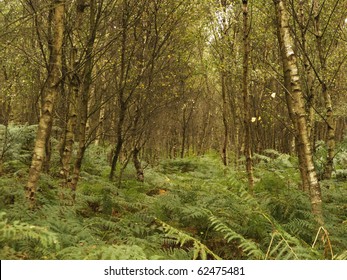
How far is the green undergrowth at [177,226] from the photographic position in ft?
11.7

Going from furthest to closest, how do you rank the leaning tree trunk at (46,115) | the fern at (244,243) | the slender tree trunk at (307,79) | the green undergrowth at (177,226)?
the slender tree trunk at (307,79), the leaning tree trunk at (46,115), the fern at (244,243), the green undergrowth at (177,226)

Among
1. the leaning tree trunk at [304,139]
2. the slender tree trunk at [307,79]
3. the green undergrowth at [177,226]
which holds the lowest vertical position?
the green undergrowth at [177,226]

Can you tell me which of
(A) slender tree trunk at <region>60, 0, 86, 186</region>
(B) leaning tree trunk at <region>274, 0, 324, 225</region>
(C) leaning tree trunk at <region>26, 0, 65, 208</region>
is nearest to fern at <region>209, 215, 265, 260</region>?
(B) leaning tree trunk at <region>274, 0, 324, 225</region>

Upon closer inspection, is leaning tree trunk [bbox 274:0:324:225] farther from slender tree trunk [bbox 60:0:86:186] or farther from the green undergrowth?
slender tree trunk [bbox 60:0:86:186]

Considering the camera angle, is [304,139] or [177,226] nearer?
[304,139]

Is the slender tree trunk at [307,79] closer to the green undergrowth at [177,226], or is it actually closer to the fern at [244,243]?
the green undergrowth at [177,226]

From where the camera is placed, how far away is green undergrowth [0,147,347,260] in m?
3.56

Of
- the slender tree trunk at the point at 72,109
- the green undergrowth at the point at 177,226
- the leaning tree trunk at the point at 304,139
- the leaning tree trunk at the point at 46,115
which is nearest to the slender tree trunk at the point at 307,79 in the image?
the green undergrowth at the point at 177,226

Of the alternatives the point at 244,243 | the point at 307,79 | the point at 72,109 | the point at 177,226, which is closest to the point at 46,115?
the point at 72,109

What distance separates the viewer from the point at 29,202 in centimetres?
479

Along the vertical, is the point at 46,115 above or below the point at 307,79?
below

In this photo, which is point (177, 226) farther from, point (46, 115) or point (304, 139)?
point (46, 115)

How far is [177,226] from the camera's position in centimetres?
567

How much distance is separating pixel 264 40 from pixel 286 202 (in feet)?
29.5
